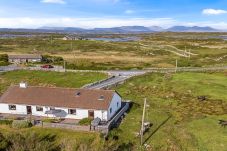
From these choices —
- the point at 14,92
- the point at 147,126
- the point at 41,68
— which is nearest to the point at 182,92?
the point at 147,126

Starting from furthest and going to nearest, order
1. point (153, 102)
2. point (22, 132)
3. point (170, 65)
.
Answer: point (170, 65), point (153, 102), point (22, 132)

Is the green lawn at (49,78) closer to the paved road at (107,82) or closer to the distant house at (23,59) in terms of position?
the paved road at (107,82)

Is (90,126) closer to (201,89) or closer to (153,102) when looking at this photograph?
(153,102)

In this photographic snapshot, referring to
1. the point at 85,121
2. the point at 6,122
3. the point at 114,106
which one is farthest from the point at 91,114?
→ the point at 6,122

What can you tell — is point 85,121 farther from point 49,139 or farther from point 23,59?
point 23,59

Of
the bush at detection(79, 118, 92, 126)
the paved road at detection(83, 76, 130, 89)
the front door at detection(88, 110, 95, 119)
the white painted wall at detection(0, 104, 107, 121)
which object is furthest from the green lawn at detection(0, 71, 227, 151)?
the front door at detection(88, 110, 95, 119)

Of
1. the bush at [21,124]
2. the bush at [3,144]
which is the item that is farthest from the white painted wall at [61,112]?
the bush at [3,144]
